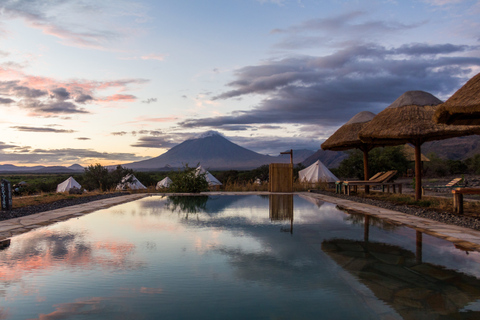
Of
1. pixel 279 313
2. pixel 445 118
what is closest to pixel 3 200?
pixel 279 313

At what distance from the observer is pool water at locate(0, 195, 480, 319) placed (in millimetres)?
2787

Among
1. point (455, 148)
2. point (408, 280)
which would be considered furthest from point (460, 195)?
point (455, 148)

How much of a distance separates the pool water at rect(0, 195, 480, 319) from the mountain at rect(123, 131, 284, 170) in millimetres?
126585

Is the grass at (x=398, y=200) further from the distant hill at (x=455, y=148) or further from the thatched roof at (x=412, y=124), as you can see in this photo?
the distant hill at (x=455, y=148)

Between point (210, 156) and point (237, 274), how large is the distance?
153m

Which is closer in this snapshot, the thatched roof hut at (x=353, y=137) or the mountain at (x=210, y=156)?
the thatched roof hut at (x=353, y=137)

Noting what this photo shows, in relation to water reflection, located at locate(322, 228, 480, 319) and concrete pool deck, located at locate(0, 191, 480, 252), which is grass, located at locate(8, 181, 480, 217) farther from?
water reflection, located at locate(322, 228, 480, 319)

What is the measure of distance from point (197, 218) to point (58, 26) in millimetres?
9481

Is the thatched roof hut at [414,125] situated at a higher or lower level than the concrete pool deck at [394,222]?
higher

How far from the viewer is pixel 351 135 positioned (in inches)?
554

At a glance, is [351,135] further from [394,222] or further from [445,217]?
[394,222]

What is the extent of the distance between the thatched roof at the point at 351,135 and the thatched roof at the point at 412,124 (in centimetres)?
222

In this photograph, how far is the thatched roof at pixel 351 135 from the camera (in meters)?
14.1

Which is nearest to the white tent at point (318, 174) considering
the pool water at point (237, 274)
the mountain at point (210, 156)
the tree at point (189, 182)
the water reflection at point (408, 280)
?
the tree at point (189, 182)
